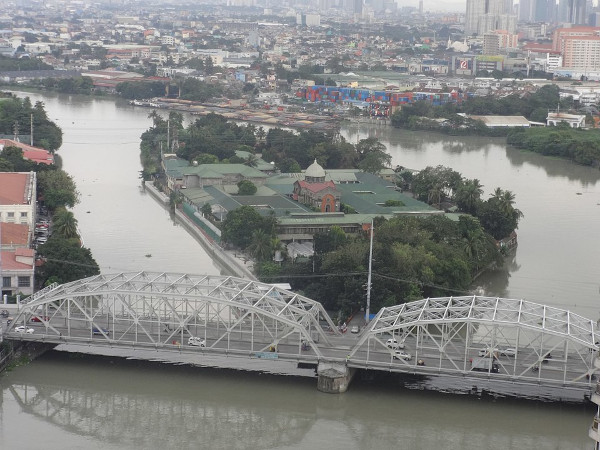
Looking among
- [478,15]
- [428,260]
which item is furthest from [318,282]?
[478,15]

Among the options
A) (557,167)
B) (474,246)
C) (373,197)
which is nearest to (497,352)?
(474,246)

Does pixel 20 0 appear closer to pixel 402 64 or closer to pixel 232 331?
pixel 402 64

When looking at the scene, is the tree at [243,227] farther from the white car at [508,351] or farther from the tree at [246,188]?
the white car at [508,351]

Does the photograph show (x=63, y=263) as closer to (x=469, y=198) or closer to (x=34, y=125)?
(x=469, y=198)

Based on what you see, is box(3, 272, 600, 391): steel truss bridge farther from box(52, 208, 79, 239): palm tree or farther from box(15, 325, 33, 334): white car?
box(52, 208, 79, 239): palm tree

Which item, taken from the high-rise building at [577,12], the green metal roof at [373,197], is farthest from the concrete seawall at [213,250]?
the high-rise building at [577,12]

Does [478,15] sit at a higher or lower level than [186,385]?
higher

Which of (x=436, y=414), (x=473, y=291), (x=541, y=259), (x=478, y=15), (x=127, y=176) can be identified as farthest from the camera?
(x=478, y=15)
